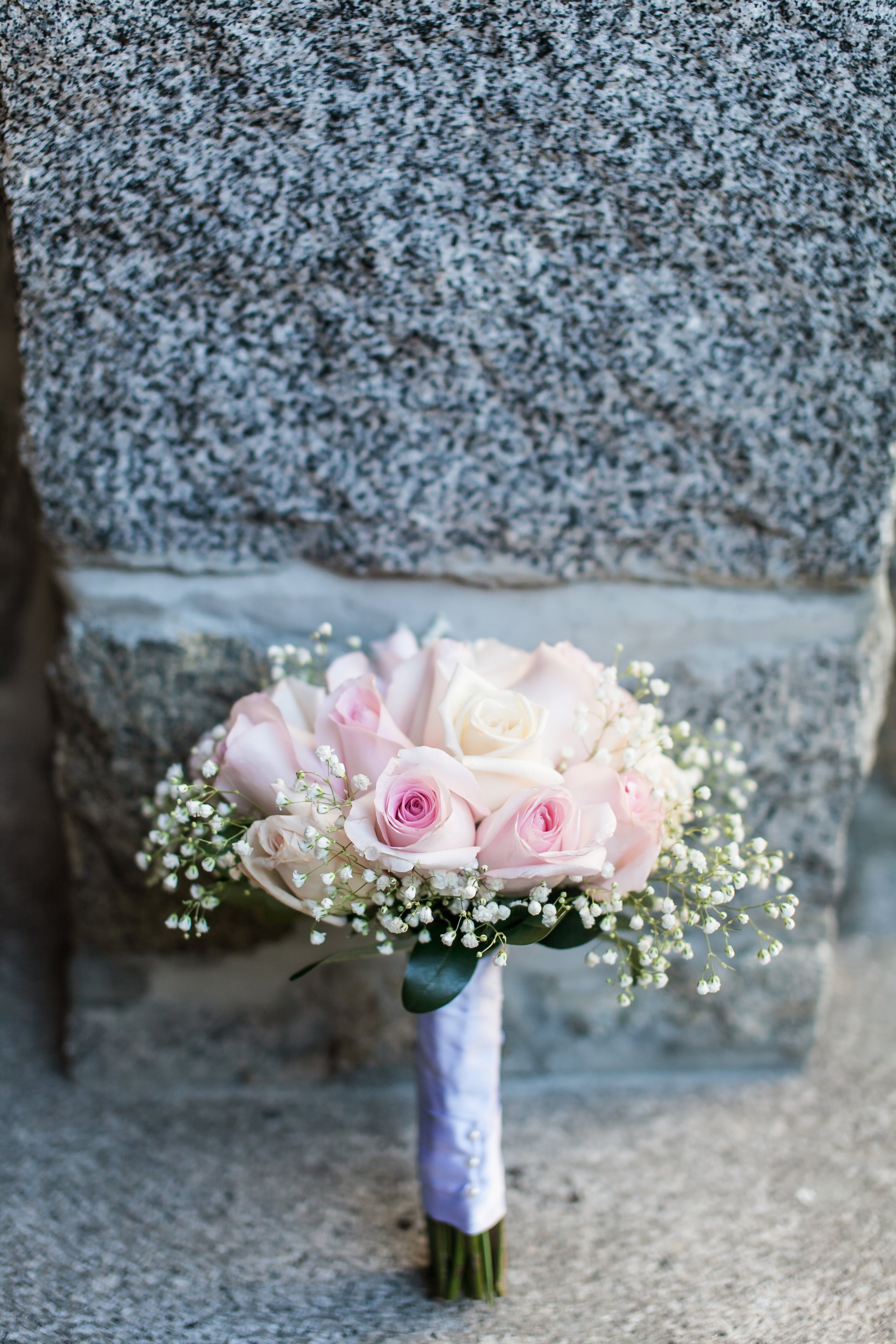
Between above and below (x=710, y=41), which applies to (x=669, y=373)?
below

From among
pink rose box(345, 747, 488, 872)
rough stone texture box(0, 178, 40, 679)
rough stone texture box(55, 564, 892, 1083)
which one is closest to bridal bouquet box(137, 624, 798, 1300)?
pink rose box(345, 747, 488, 872)

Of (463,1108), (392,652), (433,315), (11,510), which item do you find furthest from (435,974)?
(11,510)

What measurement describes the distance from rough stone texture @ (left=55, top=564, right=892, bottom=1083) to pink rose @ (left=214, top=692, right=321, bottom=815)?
19cm

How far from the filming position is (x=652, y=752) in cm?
77

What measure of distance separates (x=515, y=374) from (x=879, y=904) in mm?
961

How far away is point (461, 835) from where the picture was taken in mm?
667

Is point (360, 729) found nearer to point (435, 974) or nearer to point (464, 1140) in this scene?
point (435, 974)

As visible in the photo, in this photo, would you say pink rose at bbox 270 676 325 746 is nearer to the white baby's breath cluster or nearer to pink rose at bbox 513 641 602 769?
the white baby's breath cluster

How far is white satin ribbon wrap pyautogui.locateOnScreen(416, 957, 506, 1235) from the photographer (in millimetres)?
775

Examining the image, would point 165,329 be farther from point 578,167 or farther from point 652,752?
point 652,752

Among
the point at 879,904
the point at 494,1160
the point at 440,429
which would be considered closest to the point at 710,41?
the point at 440,429

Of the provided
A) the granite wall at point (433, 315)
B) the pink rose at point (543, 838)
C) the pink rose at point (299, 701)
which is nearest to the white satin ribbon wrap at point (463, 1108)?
the pink rose at point (543, 838)

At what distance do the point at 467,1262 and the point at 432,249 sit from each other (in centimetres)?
84

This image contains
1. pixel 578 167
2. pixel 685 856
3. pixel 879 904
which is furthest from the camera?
pixel 879 904
